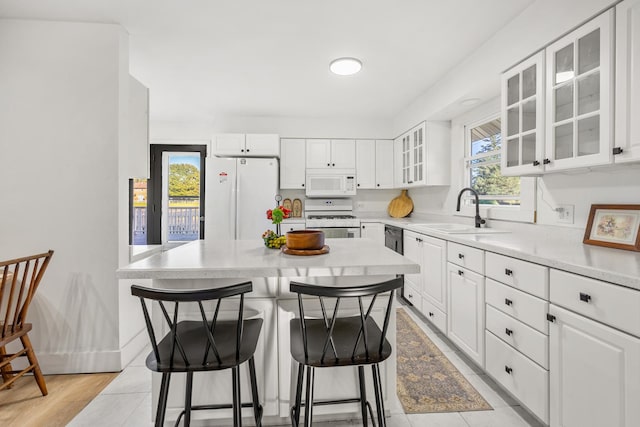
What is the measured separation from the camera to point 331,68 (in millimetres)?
2807

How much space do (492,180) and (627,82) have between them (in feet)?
5.20

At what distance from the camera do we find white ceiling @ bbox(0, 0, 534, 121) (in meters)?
2.00

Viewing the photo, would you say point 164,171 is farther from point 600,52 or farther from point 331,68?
point 600,52

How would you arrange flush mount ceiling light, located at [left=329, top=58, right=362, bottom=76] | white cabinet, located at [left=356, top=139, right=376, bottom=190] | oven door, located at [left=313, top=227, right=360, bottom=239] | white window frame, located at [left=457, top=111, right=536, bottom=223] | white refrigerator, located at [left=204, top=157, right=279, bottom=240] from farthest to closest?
white cabinet, located at [left=356, top=139, right=376, bottom=190], oven door, located at [left=313, top=227, right=360, bottom=239], white refrigerator, located at [left=204, top=157, right=279, bottom=240], flush mount ceiling light, located at [left=329, top=58, right=362, bottom=76], white window frame, located at [left=457, top=111, right=536, bottom=223]

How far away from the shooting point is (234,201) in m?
4.00

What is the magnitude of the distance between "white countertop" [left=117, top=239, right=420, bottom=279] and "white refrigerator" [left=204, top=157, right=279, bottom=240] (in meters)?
2.28

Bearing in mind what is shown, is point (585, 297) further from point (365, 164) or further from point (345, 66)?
point (365, 164)

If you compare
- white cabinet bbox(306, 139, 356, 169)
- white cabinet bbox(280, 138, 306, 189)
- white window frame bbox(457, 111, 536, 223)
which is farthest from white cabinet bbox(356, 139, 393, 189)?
white window frame bbox(457, 111, 536, 223)

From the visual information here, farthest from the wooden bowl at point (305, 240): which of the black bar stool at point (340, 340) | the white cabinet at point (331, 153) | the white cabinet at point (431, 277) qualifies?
the white cabinet at point (331, 153)

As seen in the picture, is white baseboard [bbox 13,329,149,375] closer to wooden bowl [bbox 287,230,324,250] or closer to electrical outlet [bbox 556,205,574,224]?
wooden bowl [bbox 287,230,324,250]

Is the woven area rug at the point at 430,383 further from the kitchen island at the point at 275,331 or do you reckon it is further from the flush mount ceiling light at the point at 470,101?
the flush mount ceiling light at the point at 470,101

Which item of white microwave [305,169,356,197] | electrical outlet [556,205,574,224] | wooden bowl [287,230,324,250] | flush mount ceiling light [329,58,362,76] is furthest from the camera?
white microwave [305,169,356,197]

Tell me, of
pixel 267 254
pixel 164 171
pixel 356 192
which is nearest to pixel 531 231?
pixel 267 254

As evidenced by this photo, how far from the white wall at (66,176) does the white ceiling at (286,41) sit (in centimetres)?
23
